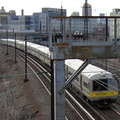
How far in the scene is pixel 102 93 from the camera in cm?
1479

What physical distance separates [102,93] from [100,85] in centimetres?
46

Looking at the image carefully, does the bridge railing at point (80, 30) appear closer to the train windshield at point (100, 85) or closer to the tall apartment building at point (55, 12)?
the tall apartment building at point (55, 12)

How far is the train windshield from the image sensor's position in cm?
1458

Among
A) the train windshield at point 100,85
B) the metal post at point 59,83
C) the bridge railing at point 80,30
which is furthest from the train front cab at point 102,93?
the metal post at point 59,83

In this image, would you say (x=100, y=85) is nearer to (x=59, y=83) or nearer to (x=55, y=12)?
(x=59, y=83)

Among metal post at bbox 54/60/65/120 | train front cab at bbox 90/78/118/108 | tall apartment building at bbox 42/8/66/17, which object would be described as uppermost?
tall apartment building at bbox 42/8/66/17

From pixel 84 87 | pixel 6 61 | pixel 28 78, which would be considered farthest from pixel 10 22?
pixel 84 87

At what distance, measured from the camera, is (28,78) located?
971 inches

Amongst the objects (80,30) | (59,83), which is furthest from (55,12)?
(59,83)

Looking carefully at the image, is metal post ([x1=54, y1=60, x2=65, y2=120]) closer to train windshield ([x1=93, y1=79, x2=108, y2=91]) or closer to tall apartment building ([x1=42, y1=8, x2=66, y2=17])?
tall apartment building ([x1=42, y1=8, x2=66, y2=17])

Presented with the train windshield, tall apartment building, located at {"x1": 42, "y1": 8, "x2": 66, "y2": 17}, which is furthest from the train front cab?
tall apartment building, located at {"x1": 42, "y1": 8, "x2": 66, "y2": 17}

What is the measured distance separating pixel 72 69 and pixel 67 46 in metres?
9.96

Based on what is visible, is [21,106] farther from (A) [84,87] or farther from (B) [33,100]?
(A) [84,87]

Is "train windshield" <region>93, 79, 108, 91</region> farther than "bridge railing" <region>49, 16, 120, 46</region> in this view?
Yes
